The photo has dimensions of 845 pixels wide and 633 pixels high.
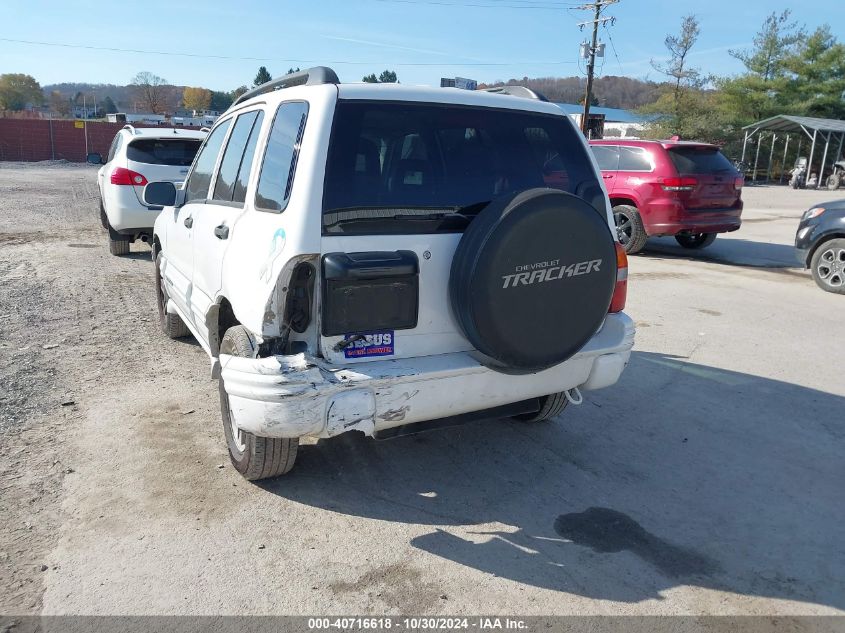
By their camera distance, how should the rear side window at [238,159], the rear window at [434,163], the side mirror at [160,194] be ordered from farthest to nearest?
the side mirror at [160,194]
the rear side window at [238,159]
the rear window at [434,163]

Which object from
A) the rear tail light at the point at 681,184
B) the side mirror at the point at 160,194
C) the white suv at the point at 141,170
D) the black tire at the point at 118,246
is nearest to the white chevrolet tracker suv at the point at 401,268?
the side mirror at the point at 160,194

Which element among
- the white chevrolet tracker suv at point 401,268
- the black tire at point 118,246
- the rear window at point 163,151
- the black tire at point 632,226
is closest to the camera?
the white chevrolet tracker suv at point 401,268

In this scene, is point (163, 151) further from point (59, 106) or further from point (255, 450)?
point (59, 106)

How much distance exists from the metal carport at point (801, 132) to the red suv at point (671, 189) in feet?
92.6

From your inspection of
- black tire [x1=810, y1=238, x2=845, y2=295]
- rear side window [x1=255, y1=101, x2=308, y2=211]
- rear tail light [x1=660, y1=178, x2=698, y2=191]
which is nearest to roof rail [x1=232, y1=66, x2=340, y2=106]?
rear side window [x1=255, y1=101, x2=308, y2=211]

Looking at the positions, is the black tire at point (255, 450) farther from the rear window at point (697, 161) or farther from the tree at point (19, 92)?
the tree at point (19, 92)

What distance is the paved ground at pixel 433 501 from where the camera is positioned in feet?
9.21

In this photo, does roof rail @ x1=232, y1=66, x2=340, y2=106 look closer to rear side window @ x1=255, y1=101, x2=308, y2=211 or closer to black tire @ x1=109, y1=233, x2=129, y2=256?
rear side window @ x1=255, y1=101, x2=308, y2=211

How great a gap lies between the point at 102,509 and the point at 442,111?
261 cm

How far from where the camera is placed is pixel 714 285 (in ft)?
30.4

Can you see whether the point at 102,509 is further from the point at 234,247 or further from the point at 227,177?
the point at 227,177

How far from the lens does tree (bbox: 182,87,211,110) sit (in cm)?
11967

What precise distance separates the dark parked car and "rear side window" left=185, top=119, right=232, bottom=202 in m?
8.08

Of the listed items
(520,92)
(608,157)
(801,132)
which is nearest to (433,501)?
(520,92)
